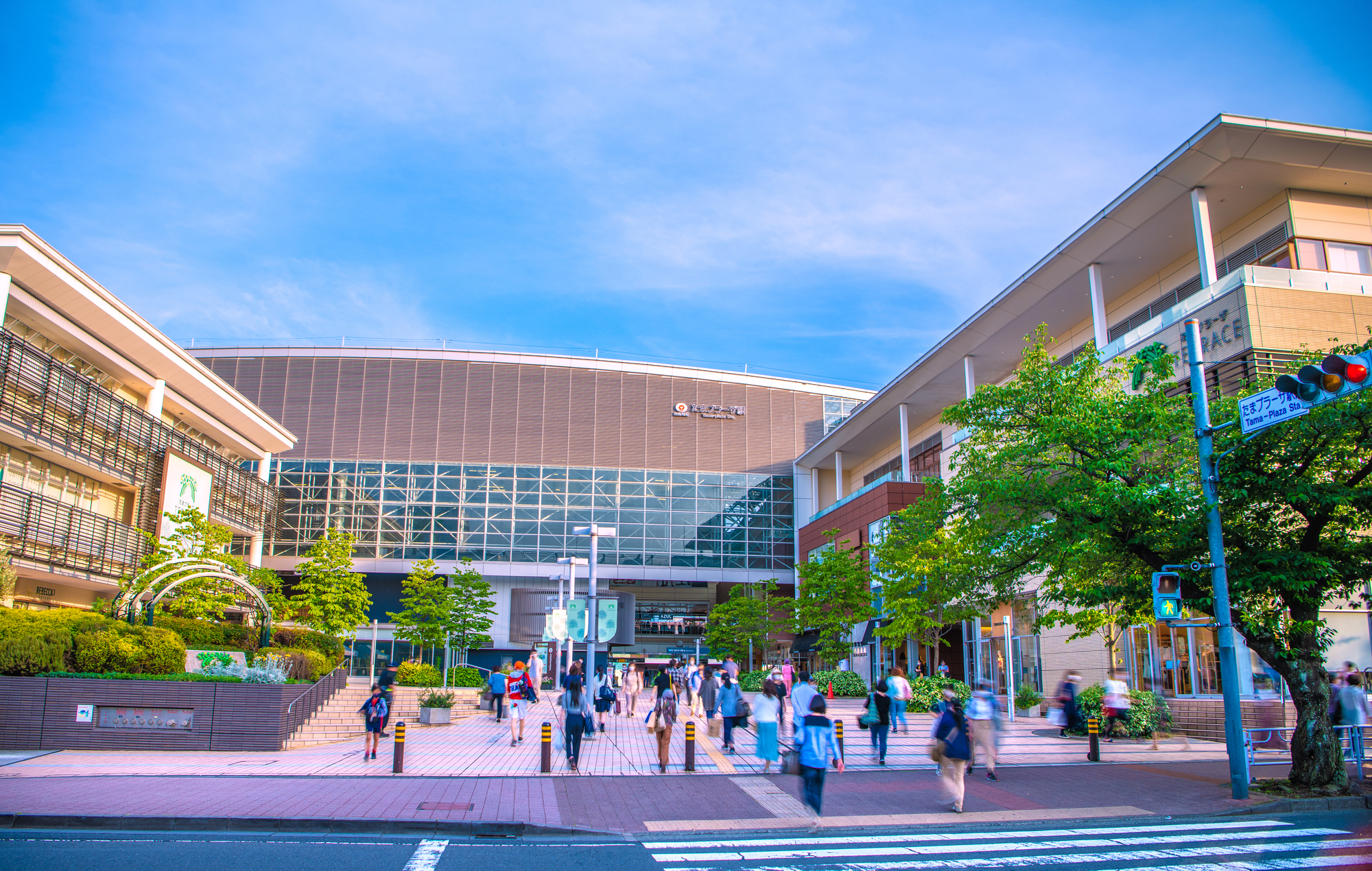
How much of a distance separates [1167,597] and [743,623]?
124ft

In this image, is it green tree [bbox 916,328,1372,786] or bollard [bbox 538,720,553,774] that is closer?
green tree [bbox 916,328,1372,786]

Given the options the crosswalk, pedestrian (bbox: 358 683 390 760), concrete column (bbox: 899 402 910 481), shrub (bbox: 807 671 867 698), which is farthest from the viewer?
concrete column (bbox: 899 402 910 481)

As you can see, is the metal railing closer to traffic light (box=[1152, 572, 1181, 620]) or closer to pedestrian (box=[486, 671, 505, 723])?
pedestrian (box=[486, 671, 505, 723])

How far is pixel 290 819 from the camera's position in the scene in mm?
10750

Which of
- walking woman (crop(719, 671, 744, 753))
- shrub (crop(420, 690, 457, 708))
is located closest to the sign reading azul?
shrub (crop(420, 690, 457, 708))

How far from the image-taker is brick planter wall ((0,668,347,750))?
696 inches

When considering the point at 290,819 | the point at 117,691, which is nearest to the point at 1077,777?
the point at 290,819

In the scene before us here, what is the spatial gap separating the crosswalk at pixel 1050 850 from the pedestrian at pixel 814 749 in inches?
20.0

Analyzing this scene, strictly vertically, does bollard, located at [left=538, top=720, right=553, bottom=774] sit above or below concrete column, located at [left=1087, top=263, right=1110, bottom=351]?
below

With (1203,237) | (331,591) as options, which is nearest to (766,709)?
(1203,237)

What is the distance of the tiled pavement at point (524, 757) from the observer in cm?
1558

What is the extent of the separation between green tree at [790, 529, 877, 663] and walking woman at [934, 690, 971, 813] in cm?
2568

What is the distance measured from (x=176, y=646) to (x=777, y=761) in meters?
13.5

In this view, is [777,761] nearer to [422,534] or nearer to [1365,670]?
[1365,670]
